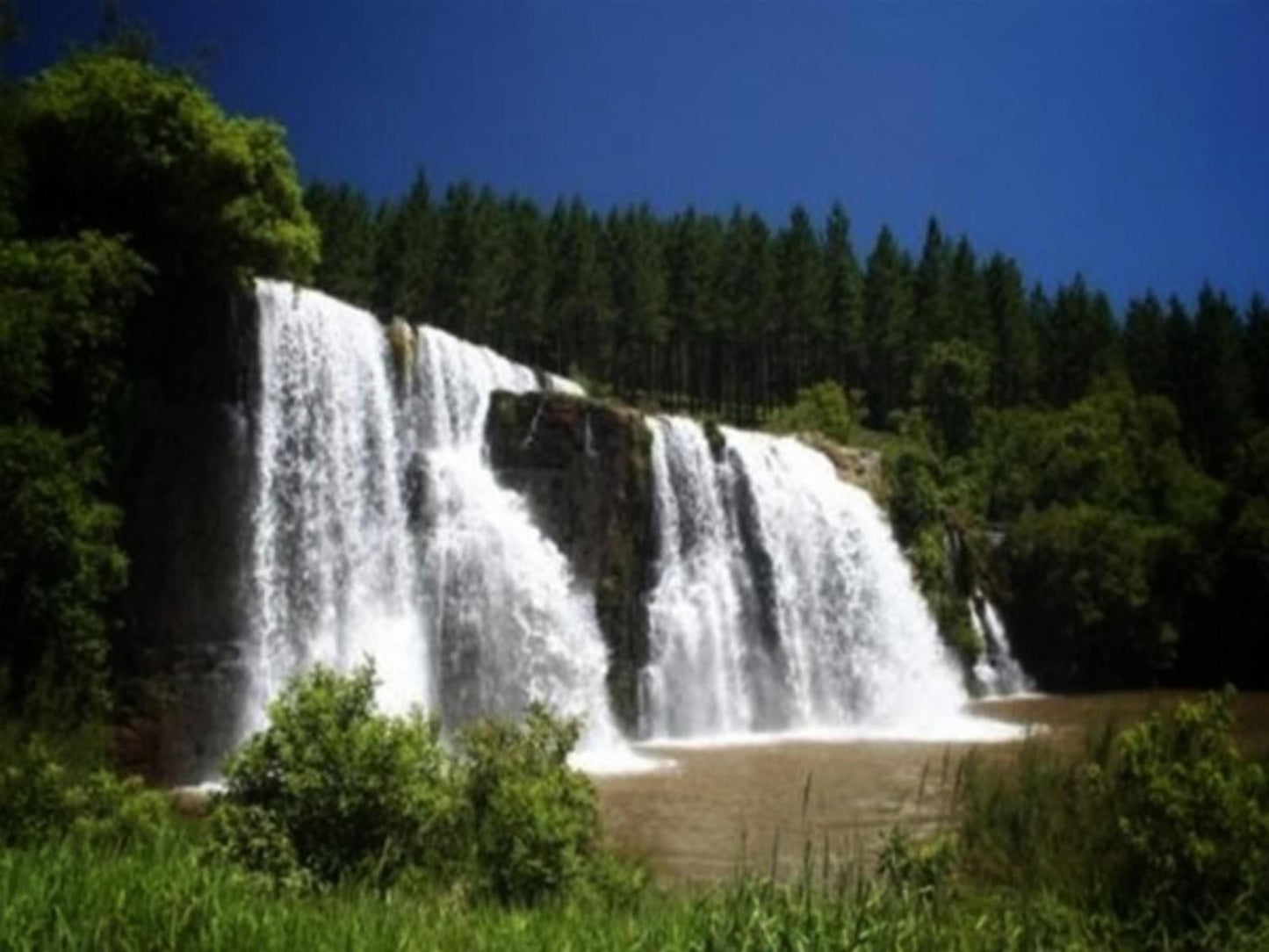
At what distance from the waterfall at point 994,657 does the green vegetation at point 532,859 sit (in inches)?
1453

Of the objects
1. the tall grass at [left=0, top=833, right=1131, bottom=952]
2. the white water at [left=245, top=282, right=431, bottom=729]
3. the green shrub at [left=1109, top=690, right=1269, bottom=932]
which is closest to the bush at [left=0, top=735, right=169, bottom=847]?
the tall grass at [left=0, top=833, right=1131, bottom=952]

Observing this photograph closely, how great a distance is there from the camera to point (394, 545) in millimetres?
29188

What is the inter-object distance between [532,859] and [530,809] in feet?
1.59

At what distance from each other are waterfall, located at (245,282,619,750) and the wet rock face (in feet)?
1.63

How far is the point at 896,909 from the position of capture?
6.78 metres

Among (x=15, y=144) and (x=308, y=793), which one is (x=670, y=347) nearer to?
(x=15, y=144)

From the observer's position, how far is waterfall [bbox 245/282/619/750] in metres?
26.3

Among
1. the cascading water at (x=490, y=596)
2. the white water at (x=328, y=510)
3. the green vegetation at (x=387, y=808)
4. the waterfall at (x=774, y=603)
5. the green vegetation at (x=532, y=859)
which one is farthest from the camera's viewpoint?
the waterfall at (x=774, y=603)

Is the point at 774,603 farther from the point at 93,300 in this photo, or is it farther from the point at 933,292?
the point at 933,292

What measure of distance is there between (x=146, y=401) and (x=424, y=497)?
776 centimetres

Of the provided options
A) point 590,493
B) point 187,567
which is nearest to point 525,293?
point 590,493

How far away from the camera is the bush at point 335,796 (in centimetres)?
1143

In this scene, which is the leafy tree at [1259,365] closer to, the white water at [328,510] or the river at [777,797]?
the river at [777,797]

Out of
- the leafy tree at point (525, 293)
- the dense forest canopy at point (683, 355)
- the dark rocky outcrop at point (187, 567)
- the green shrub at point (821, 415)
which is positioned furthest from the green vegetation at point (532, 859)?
the leafy tree at point (525, 293)
